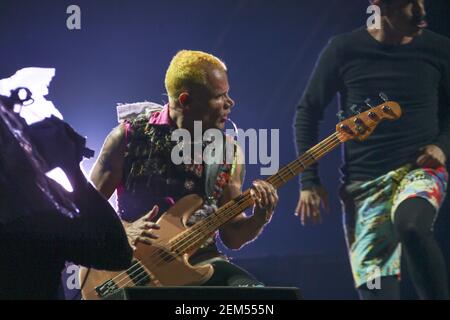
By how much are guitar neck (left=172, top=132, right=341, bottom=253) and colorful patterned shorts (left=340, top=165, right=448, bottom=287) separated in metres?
0.23

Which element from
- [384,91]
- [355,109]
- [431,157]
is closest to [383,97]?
[384,91]

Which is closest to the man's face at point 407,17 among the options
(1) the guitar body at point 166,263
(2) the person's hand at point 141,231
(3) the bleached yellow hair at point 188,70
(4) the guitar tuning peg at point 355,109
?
(4) the guitar tuning peg at point 355,109

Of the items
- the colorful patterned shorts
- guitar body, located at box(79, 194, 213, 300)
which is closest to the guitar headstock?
the colorful patterned shorts

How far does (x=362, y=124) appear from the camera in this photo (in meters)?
3.68

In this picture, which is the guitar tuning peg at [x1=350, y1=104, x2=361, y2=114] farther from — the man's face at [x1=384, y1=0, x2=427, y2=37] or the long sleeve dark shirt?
the man's face at [x1=384, y1=0, x2=427, y2=37]

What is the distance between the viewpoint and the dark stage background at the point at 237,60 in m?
3.63

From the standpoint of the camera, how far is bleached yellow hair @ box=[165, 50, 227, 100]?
3.61m

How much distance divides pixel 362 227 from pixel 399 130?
51 cm

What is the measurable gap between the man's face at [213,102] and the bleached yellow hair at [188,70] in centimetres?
3

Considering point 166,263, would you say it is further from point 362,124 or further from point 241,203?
point 362,124

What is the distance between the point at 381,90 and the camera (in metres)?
3.72

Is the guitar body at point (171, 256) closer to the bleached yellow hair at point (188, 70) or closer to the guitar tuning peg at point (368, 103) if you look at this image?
the bleached yellow hair at point (188, 70)
